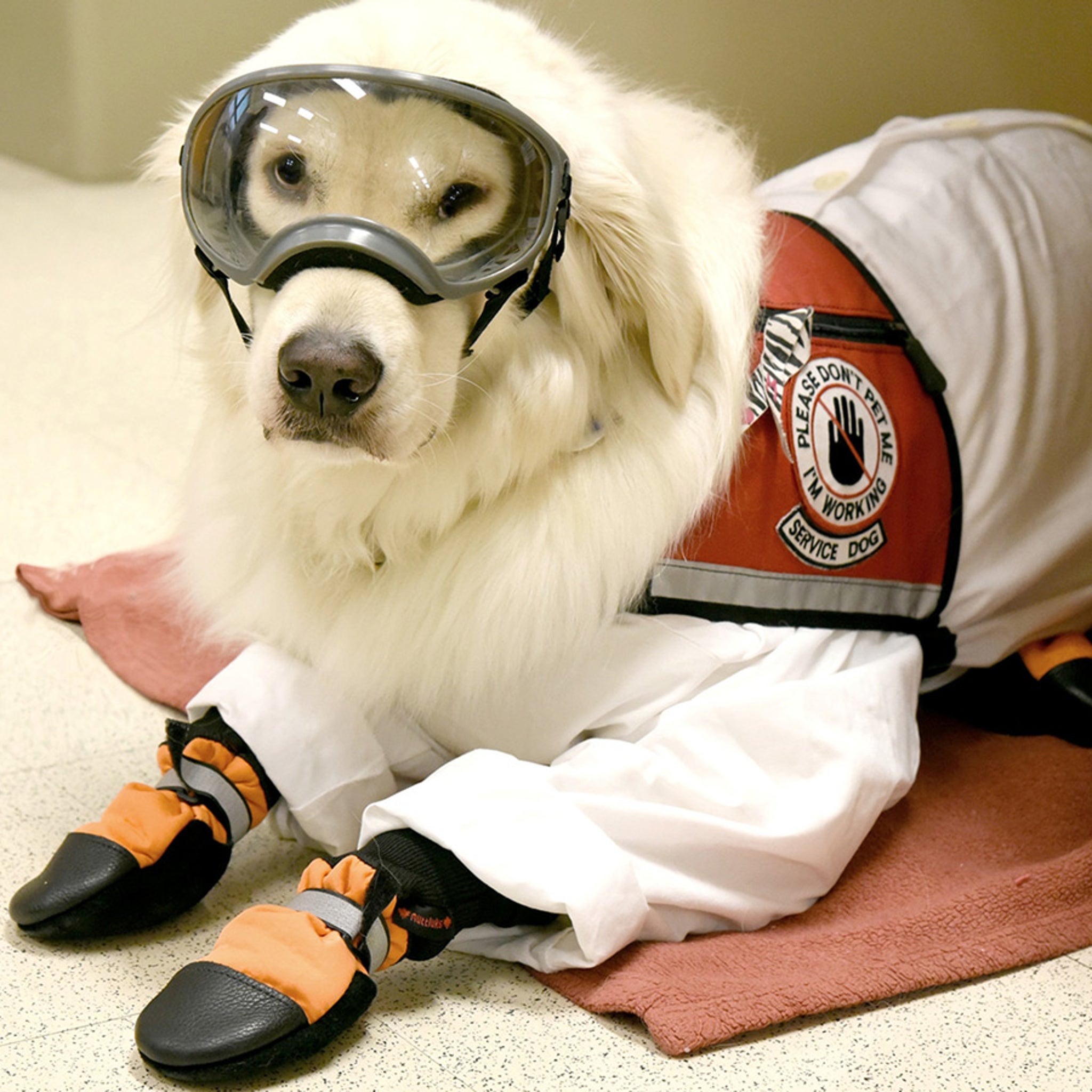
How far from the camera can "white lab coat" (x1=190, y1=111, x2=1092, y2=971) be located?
1285 millimetres

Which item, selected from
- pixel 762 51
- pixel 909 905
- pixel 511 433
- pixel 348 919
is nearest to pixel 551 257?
pixel 511 433

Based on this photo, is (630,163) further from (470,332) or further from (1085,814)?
(1085,814)

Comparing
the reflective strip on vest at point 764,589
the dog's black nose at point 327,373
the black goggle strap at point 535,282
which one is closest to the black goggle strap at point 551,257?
the black goggle strap at point 535,282

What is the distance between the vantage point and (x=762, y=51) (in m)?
3.12

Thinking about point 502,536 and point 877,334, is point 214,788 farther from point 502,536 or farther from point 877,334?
point 877,334

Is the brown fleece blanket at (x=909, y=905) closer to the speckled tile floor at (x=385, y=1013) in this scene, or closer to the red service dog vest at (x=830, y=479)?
the speckled tile floor at (x=385, y=1013)

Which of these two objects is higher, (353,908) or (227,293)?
(227,293)

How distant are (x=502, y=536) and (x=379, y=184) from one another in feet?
1.20

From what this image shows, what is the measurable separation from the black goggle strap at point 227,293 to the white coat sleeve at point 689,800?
464 mm

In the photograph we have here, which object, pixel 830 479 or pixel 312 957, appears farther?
pixel 830 479

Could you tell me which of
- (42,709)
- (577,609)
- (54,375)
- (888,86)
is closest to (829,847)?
(577,609)

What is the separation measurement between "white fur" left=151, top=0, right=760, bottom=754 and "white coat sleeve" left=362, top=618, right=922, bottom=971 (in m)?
0.11

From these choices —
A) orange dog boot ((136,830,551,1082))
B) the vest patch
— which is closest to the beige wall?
the vest patch

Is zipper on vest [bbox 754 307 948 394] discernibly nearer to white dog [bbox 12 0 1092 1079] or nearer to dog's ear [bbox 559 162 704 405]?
white dog [bbox 12 0 1092 1079]
